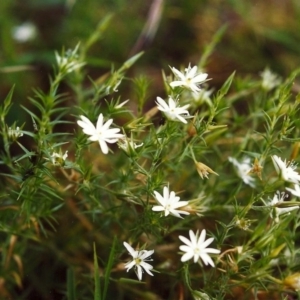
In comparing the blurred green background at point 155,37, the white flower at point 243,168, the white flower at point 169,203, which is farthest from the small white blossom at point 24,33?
the white flower at point 169,203

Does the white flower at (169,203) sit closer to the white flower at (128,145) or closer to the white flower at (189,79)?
the white flower at (128,145)

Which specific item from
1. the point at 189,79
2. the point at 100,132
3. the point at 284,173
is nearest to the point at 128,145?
the point at 100,132

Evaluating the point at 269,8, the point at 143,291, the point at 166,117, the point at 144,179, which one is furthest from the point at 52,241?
the point at 269,8

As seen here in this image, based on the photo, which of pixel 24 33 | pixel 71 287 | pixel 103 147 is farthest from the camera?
pixel 24 33

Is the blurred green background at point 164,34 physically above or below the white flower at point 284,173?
above

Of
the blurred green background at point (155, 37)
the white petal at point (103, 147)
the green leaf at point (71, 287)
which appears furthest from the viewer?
the blurred green background at point (155, 37)

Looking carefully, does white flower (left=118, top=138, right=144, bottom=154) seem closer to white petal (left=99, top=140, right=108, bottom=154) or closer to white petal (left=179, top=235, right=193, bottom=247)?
white petal (left=99, top=140, right=108, bottom=154)

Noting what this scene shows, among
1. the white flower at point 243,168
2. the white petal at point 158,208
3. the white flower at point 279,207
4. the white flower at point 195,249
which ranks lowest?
the white flower at point 195,249

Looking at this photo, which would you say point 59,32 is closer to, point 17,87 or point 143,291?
point 17,87

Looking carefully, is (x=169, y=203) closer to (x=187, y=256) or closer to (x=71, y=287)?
(x=187, y=256)
